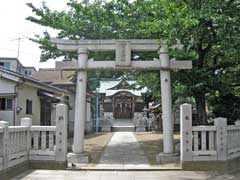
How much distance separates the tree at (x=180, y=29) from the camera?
12172mm

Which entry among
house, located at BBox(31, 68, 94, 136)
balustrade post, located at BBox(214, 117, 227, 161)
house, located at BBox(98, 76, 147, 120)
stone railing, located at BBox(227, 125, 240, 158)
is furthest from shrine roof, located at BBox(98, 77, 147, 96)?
balustrade post, located at BBox(214, 117, 227, 161)

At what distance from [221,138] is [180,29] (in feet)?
12.4

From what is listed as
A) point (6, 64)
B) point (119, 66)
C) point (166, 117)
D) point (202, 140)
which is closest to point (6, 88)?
point (119, 66)

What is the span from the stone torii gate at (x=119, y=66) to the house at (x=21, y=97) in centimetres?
630

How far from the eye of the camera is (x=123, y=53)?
1475cm

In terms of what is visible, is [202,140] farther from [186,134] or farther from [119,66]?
[119,66]

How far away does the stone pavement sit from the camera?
1109 cm

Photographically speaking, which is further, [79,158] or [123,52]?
[123,52]

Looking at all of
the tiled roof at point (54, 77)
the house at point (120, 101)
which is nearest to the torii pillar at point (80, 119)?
the tiled roof at point (54, 77)

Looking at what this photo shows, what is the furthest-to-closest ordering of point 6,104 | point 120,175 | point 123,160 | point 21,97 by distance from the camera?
point 21,97, point 6,104, point 123,160, point 120,175

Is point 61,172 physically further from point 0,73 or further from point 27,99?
point 27,99

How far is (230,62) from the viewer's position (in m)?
16.0

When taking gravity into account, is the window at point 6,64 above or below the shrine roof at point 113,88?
above

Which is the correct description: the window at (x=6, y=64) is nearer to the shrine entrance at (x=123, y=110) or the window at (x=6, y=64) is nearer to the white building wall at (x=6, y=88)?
the white building wall at (x=6, y=88)
